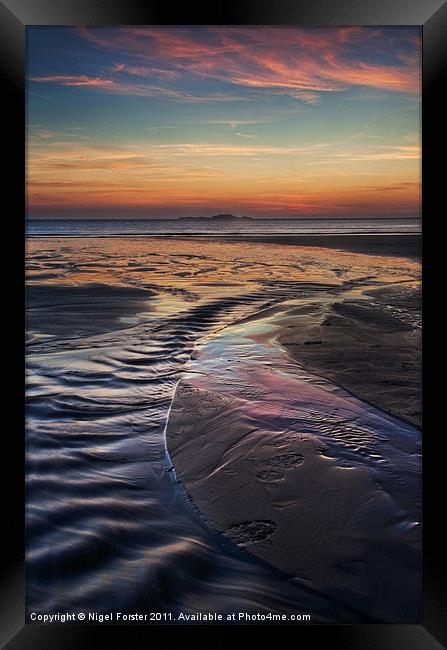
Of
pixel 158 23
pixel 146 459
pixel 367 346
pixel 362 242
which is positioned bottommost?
pixel 146 459

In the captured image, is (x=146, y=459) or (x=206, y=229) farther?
(x=206, y=229)

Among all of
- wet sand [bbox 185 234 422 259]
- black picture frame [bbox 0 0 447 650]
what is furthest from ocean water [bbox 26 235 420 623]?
wet sand [bbox 185 234 422 259]

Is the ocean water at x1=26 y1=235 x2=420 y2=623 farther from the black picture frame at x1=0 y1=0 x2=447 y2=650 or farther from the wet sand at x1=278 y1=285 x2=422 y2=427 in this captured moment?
the wet sand at x1=278 y1=285 x2=422 y2=427

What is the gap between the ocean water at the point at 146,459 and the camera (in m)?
1.99

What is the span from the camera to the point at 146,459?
9.19 ft

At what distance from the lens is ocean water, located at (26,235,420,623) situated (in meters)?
1.99

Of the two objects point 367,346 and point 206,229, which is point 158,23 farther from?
point 206,229

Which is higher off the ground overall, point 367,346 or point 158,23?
point 158,23

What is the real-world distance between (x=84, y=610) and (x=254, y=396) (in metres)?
1.84

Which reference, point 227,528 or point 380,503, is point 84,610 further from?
point 380,503

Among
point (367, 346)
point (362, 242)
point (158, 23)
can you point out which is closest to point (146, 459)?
point (158, 23)

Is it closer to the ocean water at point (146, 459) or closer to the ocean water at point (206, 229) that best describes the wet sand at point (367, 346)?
the ocean water at point (146, 459)
